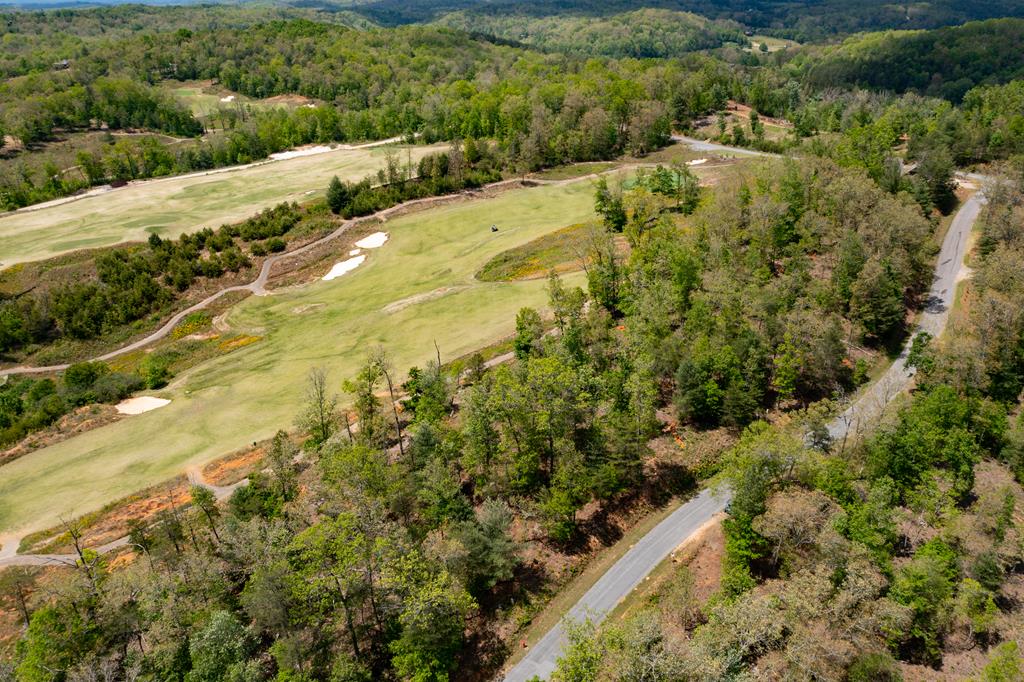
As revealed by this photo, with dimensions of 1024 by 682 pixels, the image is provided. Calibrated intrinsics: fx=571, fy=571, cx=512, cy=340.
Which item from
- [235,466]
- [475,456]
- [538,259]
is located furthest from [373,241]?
[475,456]

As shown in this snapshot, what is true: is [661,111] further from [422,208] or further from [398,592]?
[398,592]

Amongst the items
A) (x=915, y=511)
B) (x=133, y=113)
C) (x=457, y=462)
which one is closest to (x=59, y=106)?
(x=133, y=113)

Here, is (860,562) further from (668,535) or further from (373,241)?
(373,241)

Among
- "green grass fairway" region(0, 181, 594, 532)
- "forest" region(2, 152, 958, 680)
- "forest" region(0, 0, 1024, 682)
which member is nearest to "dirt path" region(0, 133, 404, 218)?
"forest" region(0, 0, 1024, 682)

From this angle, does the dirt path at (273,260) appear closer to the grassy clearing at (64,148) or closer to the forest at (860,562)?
the forest at (860,562)

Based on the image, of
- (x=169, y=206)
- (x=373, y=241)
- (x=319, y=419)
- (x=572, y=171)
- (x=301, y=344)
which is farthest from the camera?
(x=572, y=171)

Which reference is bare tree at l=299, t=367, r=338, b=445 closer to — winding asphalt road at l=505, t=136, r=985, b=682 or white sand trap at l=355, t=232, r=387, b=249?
winding asphalt road at l=505, t=136, r=985, b=682
